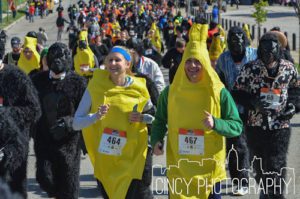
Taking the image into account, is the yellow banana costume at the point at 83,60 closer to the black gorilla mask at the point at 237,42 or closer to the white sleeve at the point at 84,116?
the black gorilla mask at the point at 237,42

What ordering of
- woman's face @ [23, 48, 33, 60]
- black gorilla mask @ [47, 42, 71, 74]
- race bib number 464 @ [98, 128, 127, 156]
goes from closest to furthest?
race bib number 464 @ [98, 128, 127, 156] < black gorilla mask @ [47, 42, 71, 74] < woman's face @ [23, 48, 33, 60]

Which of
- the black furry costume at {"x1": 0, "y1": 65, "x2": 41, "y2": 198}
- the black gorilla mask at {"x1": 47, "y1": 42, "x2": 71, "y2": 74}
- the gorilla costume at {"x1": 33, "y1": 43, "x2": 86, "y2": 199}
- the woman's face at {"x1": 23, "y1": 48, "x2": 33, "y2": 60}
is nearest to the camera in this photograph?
the black furry costume at {"x1": 0, "y1": 65, "x2": 41, "y2": 198}

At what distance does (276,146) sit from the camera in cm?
725

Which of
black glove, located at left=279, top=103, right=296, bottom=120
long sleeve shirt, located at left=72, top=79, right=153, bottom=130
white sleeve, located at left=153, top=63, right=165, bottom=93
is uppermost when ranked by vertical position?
long sleeve shirt, located at left=72, top=79, right=153, bottom=130

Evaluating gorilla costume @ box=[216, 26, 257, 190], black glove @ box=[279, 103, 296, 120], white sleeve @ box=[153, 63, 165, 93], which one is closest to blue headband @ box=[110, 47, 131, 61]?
black glove @ box=[279, 103, 296, 120]

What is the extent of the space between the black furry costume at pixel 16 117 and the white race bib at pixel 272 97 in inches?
79.0

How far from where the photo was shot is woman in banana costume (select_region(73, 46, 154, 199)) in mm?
6172

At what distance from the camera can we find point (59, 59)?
7375 millimetres

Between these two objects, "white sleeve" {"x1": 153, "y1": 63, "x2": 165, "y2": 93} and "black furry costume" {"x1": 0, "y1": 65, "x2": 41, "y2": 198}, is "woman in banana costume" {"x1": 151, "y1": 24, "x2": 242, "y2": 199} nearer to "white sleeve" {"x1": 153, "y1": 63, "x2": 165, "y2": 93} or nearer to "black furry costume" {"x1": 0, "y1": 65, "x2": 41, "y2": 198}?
"black furry costume" {"x1": 0, "y1": 65, "x2": 41, "y2": 198}

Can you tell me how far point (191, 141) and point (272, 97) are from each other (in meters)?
1.77

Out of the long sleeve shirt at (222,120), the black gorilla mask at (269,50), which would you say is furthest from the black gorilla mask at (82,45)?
the long sleeve shirt at (222,120)

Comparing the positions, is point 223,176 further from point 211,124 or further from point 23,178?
point 23,178

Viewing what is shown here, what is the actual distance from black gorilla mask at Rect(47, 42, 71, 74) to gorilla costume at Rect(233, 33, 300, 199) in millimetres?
1555

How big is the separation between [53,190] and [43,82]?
977 millimetres
